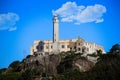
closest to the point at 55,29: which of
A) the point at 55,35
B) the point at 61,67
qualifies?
the point at 55,35

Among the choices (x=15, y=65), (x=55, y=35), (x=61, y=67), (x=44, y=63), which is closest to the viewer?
(x=61, y=67)

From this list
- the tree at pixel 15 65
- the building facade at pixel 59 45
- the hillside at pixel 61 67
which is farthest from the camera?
the building facade at pixel 59 45

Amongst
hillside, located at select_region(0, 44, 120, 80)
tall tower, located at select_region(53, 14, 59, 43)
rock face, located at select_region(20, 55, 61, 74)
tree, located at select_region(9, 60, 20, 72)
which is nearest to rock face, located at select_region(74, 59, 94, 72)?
hillside, located at select_region(0, 44, 120, 80)

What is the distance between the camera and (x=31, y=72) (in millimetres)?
55719

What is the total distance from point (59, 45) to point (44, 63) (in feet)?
40.8

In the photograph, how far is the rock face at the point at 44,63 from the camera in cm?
6266

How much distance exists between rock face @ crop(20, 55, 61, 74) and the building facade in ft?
30.7

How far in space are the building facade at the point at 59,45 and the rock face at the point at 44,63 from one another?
9344 mm

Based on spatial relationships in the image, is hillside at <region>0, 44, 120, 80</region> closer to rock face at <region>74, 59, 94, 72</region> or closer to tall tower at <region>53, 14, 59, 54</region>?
rock face at <region>74, 59, 94, 72</region>

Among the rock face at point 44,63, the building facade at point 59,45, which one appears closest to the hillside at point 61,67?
the rock face at point 44,63

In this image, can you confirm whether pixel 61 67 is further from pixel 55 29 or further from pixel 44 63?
pixel 55 29

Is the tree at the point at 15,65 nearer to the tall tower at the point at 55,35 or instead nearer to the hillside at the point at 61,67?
the hillside at the point at 61,67

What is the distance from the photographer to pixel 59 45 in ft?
248

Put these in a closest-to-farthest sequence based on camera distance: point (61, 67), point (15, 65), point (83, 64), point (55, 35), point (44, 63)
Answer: point (61, 67)
point (83, 64)
point (44, 63)
point (15, 65)
point (55, 35)
